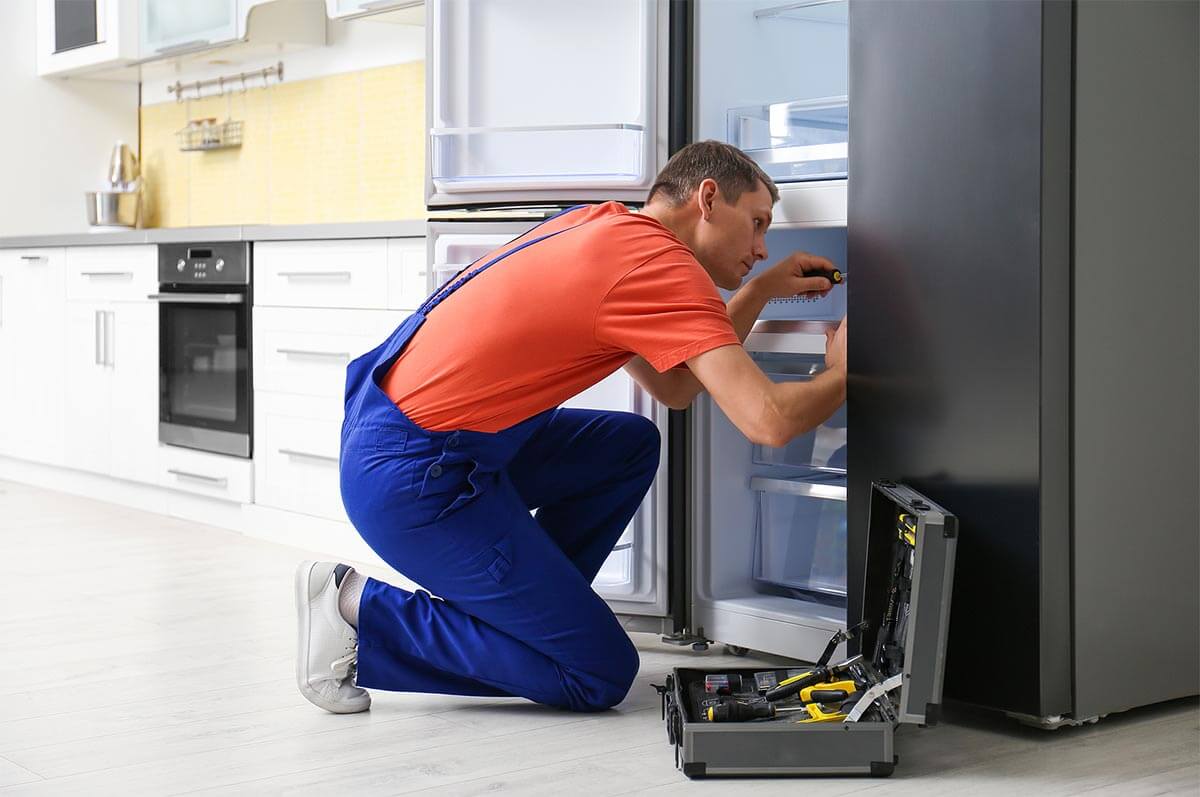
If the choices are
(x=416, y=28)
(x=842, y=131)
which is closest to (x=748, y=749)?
(x=842, y=131)

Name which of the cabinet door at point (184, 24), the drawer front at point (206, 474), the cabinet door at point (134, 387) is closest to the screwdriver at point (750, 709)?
the drawer front at point (206, 474)

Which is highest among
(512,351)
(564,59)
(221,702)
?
(564,59)

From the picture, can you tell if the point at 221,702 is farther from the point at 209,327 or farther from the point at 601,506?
the point at 209,327

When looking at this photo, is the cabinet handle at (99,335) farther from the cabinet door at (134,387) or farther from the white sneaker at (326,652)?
the white sneaker at (326,652)

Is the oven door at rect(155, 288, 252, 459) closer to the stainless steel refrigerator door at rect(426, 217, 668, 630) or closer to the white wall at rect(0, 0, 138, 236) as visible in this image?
the stainless steel refrigerator door at rect(426, 217, 668, 630)

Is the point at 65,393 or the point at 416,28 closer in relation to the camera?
the point at 416,28

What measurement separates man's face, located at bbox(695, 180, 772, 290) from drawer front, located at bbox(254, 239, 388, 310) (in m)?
1.48

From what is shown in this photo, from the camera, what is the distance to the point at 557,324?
84.7 inches

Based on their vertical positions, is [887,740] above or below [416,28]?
below

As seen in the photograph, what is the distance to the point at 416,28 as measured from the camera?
14.4ft

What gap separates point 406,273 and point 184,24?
1.93 m

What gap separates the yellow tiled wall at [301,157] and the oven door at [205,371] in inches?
24.8

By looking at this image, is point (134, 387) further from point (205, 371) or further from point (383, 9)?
point (383, 9)

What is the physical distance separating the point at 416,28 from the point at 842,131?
215cm
